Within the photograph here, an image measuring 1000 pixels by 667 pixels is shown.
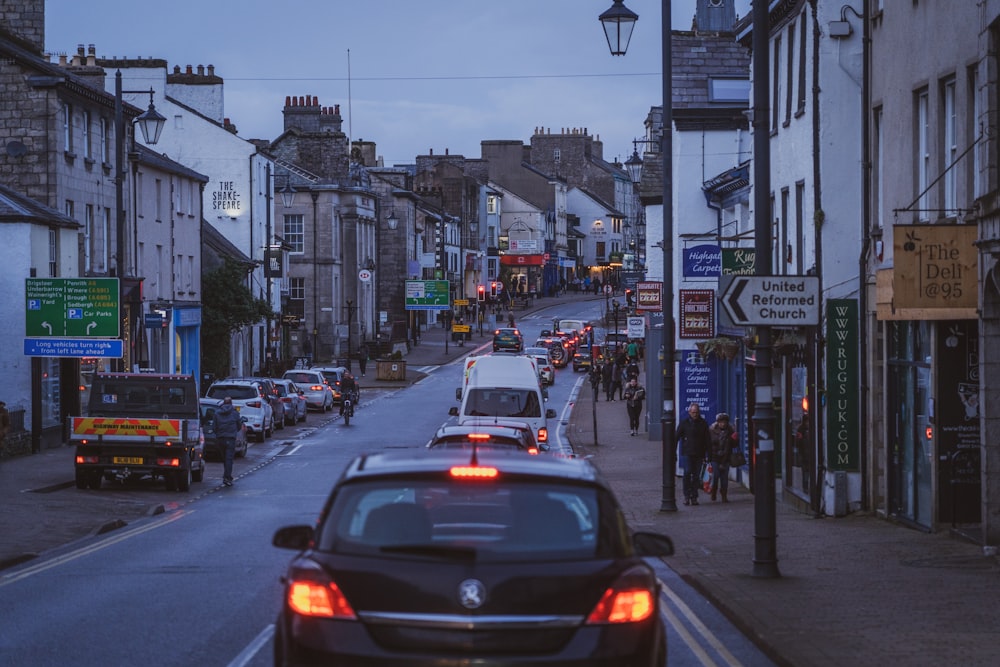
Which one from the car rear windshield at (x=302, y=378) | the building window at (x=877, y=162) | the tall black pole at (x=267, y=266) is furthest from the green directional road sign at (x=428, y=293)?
the building window at (x=877, y=162)

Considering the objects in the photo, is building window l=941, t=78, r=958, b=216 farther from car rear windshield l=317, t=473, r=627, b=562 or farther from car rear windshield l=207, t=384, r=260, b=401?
car rear windshield l=207, t=384, r=260, b=401

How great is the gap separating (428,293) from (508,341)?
1395 cm

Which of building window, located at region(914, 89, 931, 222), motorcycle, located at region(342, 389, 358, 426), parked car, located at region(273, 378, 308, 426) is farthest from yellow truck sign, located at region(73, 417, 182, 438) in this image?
motorcycle, located at region(342, 389, 358, 426)

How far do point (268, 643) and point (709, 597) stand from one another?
478 centimetres

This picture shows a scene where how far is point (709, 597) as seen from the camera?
15109mm

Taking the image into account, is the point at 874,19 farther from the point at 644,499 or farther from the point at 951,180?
the point at 644,499

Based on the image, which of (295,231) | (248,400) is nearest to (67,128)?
(248,400)

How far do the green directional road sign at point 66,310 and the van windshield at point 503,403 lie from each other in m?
9.29

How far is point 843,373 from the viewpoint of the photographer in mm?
24109

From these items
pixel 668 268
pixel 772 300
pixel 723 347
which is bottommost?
pixel 723 347

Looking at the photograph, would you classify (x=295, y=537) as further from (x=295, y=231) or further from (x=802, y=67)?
(x=295, y=231)

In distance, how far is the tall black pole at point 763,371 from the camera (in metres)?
15.7

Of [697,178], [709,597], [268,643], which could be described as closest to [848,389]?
[709,597]

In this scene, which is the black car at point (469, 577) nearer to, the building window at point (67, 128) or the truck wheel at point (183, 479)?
the truck wheel at point (183, 479)
